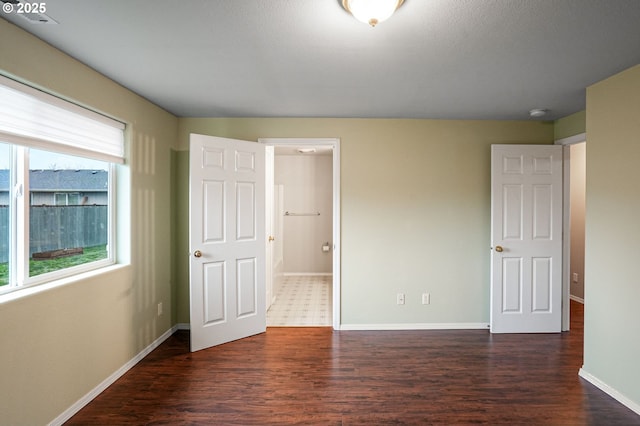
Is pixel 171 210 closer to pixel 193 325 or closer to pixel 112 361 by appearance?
pixel 193 325

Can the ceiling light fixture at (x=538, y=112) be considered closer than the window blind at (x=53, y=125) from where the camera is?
No

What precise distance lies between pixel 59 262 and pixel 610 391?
4017 millimetres

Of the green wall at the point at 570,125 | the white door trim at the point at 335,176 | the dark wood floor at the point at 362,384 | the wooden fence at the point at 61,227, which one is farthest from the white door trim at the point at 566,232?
the wooden fence at the point at 61,227

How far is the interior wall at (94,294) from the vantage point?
1760mm

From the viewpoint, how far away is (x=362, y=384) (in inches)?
97.4

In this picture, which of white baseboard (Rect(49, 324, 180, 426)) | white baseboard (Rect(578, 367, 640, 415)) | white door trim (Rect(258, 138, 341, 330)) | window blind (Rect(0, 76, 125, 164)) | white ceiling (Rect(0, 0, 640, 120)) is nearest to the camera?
white ceiling (Rect(0, 0, 640, 120))

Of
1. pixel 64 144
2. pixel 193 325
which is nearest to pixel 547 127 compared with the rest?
pixel 193 325

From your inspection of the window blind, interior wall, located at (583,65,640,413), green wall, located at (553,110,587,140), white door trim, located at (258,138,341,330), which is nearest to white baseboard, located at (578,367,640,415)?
interior wall, located at (583,65,640,413)

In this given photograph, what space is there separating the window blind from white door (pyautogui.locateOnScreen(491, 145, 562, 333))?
144 inches

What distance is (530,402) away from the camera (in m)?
2.27

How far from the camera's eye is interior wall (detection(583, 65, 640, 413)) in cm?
225

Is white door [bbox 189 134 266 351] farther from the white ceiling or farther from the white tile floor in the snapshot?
the white ceiling

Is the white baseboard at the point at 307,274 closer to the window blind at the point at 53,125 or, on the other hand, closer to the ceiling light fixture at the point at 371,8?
the window blind at the point at 53,125

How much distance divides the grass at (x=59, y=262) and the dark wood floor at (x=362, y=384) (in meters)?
0.97
